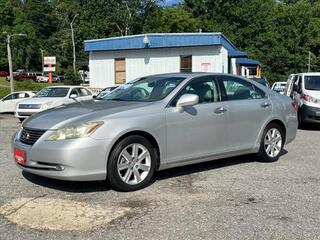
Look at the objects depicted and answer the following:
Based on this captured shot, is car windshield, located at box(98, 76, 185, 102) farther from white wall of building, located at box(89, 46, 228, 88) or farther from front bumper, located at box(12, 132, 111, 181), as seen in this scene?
white wall of building, located at box(89, 46, 228, 88)

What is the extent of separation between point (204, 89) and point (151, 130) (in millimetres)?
1336

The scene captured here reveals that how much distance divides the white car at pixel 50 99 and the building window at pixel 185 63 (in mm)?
7659

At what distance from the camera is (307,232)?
4805 millimetres

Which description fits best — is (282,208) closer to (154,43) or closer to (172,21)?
(154,43)

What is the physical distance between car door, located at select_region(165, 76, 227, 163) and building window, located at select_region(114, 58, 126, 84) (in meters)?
A: 21.1

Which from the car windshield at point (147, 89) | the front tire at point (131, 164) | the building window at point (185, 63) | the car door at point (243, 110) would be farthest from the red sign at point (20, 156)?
the building window at point (185, 63)

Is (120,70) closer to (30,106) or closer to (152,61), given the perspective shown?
(152,61)

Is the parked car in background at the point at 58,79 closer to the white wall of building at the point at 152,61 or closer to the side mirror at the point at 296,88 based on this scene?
the white wall of building at the point at 152,61

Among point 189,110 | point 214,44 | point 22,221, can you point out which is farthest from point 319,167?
point 214,44

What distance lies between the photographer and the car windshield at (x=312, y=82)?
14.8 meters

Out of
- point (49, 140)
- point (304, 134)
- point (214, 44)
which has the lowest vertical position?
point (304, 134)

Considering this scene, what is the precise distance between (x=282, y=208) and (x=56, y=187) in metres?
2.88

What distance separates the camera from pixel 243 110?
7758 millimetres

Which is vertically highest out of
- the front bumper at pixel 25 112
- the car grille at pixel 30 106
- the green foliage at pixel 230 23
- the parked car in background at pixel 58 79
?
the green foliage at pixel 230 23
